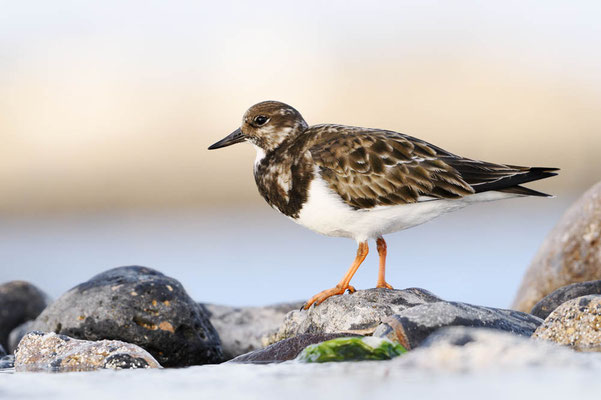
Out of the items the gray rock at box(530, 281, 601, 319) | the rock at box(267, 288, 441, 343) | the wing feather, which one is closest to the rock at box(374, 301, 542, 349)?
the rock at box(267, 288, 441, 343)

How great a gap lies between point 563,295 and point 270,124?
2.87 metres

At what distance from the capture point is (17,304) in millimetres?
9422

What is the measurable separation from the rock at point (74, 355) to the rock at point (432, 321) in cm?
160

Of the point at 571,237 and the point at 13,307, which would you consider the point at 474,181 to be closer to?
the point at 571,237

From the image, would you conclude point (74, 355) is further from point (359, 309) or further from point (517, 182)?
point (517, 182)

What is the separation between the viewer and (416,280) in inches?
492

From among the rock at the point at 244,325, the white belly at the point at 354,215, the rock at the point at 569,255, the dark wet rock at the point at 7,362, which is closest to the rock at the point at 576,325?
the white belly at the point at 354,215

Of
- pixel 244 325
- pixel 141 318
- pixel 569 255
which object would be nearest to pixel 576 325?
pixel 141 318

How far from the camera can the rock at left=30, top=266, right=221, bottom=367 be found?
6863 millimetres

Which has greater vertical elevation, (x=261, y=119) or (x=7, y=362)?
(x=261, y=119)

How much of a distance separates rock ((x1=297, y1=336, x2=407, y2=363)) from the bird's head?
2472 mm

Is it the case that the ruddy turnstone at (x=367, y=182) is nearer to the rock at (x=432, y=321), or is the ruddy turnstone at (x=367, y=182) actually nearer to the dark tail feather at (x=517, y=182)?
the dark tail feather at (x=517, y=182)

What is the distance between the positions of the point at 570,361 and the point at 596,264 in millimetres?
4426

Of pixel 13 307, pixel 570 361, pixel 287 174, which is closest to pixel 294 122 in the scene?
pixel 287 174
